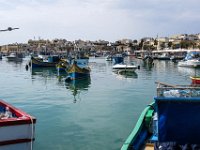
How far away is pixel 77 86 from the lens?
141 ft

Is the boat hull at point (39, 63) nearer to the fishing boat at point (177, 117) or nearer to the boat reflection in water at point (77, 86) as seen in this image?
the boat reflection in water at point (77, 86)

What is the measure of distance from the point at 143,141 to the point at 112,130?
21.0 ft

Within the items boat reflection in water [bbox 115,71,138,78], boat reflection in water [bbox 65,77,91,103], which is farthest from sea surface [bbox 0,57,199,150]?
boat reflection in water [bbox 115,71,138,78]

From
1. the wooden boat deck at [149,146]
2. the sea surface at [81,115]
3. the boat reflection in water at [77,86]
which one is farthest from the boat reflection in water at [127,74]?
the wooden boat deck at [149,146]

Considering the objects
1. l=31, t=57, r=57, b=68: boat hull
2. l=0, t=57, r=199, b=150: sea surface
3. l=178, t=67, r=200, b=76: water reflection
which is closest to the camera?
l=0, t=57, r=199, b=150: sea surface

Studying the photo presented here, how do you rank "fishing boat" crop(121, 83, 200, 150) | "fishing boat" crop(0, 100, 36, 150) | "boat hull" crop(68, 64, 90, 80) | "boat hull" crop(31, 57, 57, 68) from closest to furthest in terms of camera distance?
"fishing boat" crop(121, 83, 200, 150) < "fishing boat" crop(0, 100, 36, 150) < "boat hull" crop(68, 64, 90, 80) < "boat hull" crop(31, 57, 57, 68)

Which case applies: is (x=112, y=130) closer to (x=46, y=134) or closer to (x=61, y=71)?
(x=46, y=134)

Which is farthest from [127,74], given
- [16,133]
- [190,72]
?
[16,133]

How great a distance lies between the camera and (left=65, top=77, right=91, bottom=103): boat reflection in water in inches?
1441

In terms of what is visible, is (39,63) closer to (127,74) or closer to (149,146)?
(127,74)

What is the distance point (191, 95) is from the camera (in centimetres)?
985

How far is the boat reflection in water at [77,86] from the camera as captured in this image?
1441 inches

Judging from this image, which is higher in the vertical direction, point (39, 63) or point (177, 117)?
point (177, 117)

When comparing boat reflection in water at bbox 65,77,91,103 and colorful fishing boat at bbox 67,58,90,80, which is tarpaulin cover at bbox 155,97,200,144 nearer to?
boat reflection in water at bbox 65,77,91,103
